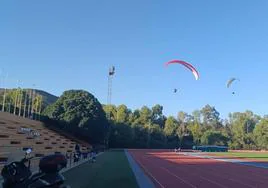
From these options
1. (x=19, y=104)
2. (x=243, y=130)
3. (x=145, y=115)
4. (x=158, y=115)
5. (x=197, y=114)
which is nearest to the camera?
(x=19, y=104)

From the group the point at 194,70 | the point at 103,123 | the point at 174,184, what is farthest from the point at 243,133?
the point at 174,184

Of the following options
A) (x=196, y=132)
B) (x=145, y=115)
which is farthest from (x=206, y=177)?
(x=145, y=115)

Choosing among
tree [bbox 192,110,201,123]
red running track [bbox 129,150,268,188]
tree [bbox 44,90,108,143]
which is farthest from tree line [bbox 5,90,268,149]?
red running track [bbox 129,150,268,188]

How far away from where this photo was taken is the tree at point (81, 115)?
200 feet

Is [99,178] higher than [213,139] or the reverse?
the reverse

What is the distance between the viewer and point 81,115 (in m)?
62.6

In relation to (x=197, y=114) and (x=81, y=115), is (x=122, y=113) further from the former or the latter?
(x=197, y=114)

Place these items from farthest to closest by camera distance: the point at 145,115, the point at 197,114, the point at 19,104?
the point at 197,114 < the point at 145,115 < the point at 19,104

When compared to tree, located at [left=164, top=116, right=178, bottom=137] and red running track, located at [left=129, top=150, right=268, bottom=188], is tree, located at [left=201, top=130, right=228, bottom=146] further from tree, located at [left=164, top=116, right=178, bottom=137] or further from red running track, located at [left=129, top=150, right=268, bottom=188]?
red running track, located at [left=129, top=150, right=268, bottom=188]

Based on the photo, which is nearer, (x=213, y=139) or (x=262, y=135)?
(x=213, y=139)

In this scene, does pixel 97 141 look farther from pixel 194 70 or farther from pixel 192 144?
pixel 192 144

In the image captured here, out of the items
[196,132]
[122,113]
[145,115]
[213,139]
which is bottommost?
[213,139]

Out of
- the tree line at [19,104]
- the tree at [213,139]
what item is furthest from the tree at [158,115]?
the tree line at [19,104]

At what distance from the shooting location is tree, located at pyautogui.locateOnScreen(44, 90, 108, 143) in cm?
6084
